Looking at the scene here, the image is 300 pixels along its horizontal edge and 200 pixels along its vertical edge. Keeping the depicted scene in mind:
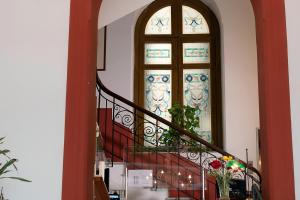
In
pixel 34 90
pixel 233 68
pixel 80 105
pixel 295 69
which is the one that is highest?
pixel 233 68

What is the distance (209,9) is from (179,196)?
480 cm

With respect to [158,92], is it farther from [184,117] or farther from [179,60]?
[184,117]

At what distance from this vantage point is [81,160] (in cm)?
368

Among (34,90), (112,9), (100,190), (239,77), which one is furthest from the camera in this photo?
(239,77)

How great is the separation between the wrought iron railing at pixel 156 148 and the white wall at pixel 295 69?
2.66 metres

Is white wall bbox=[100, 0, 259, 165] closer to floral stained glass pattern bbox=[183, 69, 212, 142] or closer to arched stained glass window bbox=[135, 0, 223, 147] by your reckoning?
arched stained glass window bbox=[135, 0, 223, 147]

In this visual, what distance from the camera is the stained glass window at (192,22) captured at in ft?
32.8

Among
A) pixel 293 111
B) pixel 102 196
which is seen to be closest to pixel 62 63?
pixel 293 111

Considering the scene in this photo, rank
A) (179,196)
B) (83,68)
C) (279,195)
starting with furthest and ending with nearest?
(179,196), (83,68), (279,195)

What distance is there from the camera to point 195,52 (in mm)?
9984

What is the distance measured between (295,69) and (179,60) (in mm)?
6172

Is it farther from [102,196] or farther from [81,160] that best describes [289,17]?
[102,196]

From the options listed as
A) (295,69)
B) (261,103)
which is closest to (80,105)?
(261,103)

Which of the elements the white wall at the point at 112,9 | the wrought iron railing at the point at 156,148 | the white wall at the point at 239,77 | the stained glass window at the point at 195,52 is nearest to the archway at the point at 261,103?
the white wall at the point at 112,9
